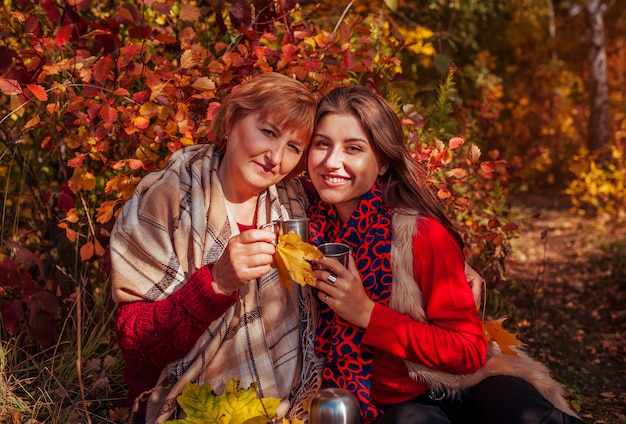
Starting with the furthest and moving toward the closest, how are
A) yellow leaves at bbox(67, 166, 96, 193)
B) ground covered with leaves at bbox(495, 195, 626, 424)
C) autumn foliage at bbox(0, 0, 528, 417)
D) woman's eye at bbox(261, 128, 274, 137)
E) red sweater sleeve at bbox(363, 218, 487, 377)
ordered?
ground covered with leaves at bbox(495, 195, 626, 424) < yellow leaves at bbox(67, 166, 96, 193) < autumn foliage at bbox(0, 0, 528, 417) < woman's eye at bbox(261, 128, 274, 137) < red sweater sleeve at bbox(363, 218, 487, 377)

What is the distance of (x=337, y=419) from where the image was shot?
182 cm

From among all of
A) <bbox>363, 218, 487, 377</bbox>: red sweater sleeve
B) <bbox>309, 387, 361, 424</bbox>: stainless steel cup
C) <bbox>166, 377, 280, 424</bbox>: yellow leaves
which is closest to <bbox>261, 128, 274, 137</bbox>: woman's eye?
<bbox>363, 218, 487, 377</bbox>: red sweater sleeve

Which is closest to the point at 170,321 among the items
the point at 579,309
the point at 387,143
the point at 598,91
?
the point at 387,143

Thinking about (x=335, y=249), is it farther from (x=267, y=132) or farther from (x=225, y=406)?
(x=225, y=406)

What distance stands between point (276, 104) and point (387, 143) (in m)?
0.45

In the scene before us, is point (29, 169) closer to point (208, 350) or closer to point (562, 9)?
point (208, 350)

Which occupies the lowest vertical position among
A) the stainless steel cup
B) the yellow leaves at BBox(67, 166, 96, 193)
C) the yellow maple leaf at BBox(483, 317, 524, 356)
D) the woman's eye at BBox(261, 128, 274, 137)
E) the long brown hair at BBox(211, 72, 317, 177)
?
the yellow maple leaf at BBox(483, 317, 524, 356)

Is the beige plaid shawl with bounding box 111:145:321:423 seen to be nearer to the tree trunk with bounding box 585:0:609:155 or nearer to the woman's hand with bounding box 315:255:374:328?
the woman's hand with bounding box 315:255:374:328

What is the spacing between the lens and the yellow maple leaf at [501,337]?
2658 mm

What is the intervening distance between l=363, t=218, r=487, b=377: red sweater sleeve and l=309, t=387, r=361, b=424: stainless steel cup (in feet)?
1.67

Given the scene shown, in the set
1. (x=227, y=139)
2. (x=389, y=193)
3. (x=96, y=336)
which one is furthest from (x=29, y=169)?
(x=389, y=193)

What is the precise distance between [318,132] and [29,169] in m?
2.03

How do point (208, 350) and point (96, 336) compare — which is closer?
point (208, 350)

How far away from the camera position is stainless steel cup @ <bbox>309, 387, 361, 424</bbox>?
1.82 metres
